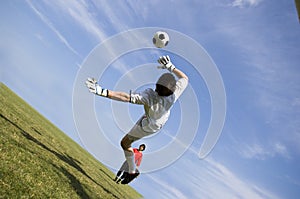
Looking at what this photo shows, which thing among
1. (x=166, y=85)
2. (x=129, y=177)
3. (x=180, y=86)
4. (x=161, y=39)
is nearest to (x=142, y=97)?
(x=166, y=85)

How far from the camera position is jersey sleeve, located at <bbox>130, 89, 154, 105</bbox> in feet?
36.3

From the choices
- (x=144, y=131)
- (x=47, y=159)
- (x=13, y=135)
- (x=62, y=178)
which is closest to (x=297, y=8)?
(x=144, y=131)

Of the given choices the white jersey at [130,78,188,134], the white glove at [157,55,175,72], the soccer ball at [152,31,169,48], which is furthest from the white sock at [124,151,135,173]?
the soccer ball at [152,31,169,48]

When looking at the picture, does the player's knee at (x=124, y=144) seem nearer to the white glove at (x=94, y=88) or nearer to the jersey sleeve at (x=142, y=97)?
the jersey sleeve at (x=142, y=97)

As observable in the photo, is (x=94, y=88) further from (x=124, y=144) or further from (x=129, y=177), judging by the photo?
(x=129, y=177)

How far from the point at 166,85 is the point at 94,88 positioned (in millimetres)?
2709

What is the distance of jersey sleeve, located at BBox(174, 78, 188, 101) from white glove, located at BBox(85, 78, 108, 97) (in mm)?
2888

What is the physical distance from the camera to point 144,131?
12.9m

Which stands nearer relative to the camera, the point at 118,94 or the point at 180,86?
the point at 118,94


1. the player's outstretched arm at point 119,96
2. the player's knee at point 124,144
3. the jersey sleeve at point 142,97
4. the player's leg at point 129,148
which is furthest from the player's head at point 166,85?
the player's knee at point 124,144

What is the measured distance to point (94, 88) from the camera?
33.4ft

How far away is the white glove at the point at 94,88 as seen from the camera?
1018cm

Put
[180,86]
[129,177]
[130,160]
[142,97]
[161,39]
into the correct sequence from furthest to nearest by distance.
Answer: [129,177]
[130,160]
[161,39]
[180,86]
[142,97]

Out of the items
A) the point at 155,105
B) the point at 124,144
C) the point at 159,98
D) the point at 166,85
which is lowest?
the point at 124,144
